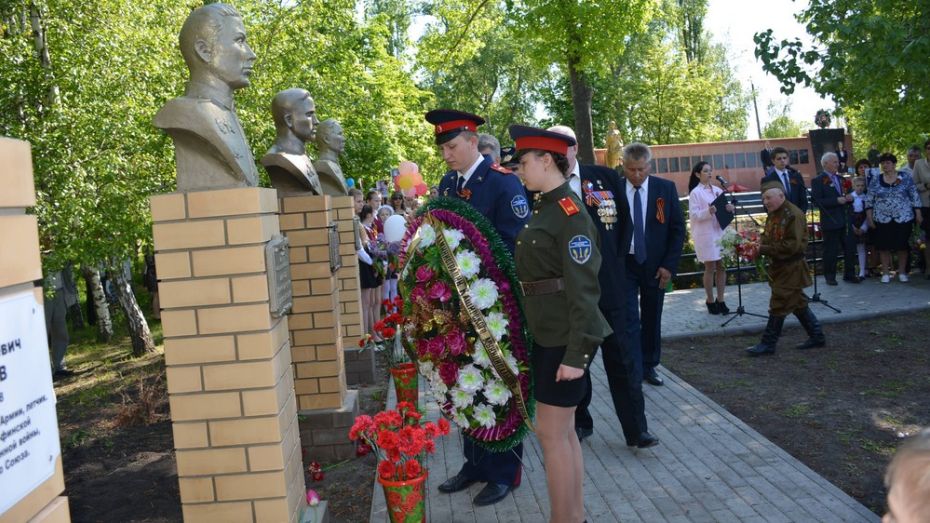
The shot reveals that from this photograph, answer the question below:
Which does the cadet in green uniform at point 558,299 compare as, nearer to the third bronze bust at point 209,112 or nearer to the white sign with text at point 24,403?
the third bronze bust at point 209,112

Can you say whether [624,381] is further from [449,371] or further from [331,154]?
[331,154]

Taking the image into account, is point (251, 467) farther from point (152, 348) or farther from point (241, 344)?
point (152, 348)

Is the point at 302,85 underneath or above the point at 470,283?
above

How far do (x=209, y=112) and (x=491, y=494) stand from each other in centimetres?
264

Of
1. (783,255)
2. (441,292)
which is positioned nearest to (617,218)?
(441,292)

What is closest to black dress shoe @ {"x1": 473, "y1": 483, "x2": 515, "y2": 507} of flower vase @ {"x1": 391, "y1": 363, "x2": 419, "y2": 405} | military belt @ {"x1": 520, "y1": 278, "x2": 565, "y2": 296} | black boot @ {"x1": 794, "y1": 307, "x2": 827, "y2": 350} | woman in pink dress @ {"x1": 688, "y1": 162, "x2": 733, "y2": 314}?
military belt @ {"x1": 520, "y1": 278, "x2": 565, "y2": 296}

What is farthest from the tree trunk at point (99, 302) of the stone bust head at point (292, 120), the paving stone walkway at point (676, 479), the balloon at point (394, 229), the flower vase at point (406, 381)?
the paving stone walkway at point (676, 479)

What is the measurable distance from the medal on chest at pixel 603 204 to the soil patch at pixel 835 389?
1.98 meters

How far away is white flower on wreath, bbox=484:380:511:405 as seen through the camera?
4.48 m

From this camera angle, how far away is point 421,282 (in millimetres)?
4703

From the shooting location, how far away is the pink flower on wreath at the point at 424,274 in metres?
4.63

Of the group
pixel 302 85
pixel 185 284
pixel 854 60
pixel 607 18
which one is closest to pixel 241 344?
pixel 185 284

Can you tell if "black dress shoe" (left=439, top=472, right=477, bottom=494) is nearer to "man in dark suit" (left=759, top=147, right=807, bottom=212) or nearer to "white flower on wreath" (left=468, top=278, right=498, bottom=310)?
"white flower on wreath" (left=468, top=278, right=498, bottom=310)

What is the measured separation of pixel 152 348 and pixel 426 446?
31.9 feet
